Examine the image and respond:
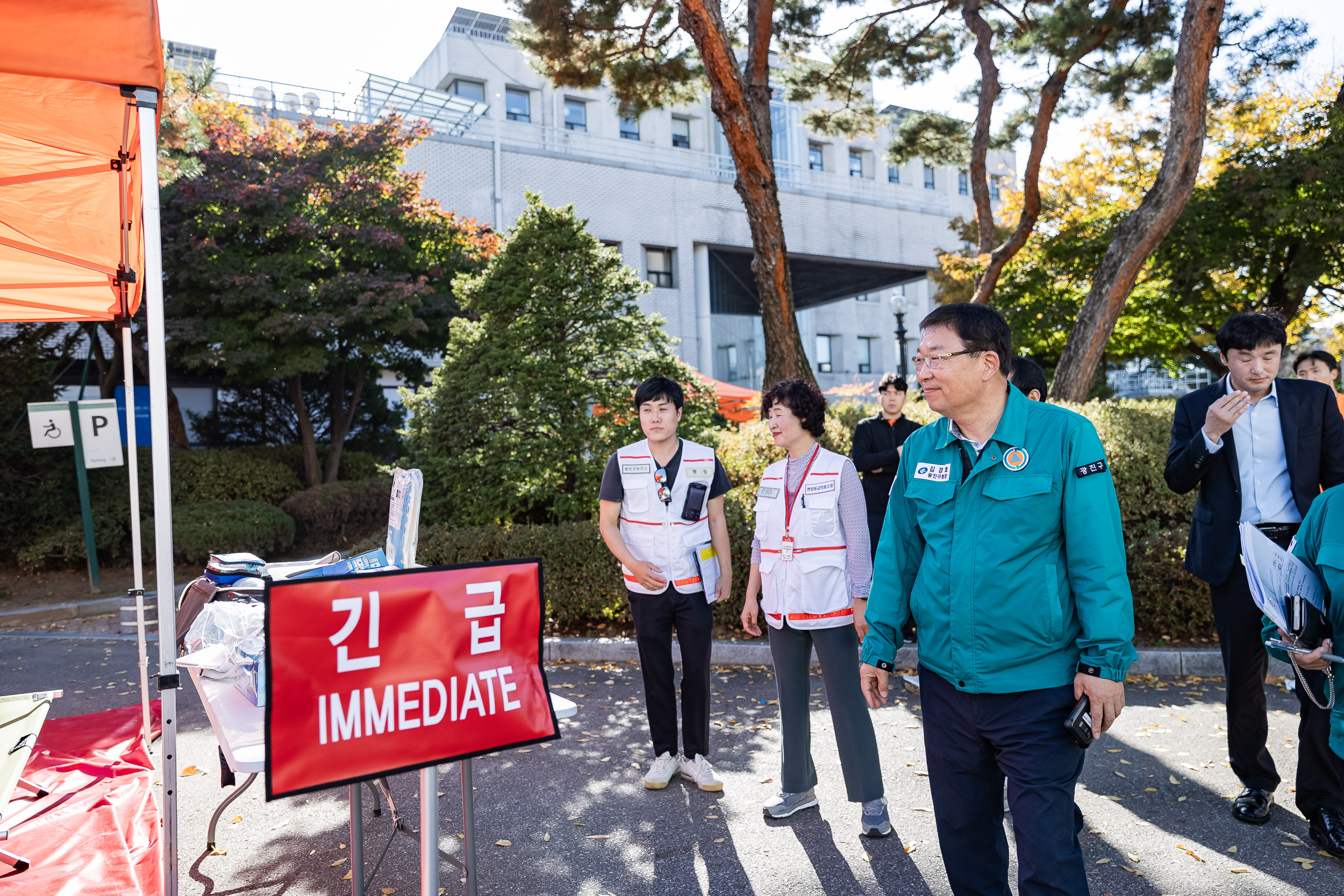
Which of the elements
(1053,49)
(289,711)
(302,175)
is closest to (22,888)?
(289,711)

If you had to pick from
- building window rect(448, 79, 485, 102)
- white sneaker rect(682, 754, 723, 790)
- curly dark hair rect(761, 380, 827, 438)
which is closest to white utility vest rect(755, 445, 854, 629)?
curly dark hair rect(761, 380, 827, 438)

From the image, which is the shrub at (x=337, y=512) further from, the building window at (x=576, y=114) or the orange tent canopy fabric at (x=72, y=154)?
the building window at (x=576, y=114)

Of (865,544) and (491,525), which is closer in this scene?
(865,544)

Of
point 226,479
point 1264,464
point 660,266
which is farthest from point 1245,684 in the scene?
point 660,266

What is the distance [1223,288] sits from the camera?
1697 centimetres

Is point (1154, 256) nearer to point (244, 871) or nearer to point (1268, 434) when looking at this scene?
point (1268, 434)

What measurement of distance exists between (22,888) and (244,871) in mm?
755

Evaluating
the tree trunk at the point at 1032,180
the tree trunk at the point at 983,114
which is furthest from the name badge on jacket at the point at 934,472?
the tree trunk at the point at 983,114

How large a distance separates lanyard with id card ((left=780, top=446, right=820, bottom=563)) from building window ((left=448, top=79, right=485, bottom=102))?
27.1 m

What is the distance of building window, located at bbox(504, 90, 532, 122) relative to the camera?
28297 millimetres

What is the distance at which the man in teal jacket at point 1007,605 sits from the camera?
2225 millimetres

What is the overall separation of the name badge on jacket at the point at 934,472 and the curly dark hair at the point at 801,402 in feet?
4.57

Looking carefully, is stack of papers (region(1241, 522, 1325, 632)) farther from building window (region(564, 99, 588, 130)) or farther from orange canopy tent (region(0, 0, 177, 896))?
building window (region(564, 99, 588, 130))

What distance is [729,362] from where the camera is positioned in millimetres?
28688
